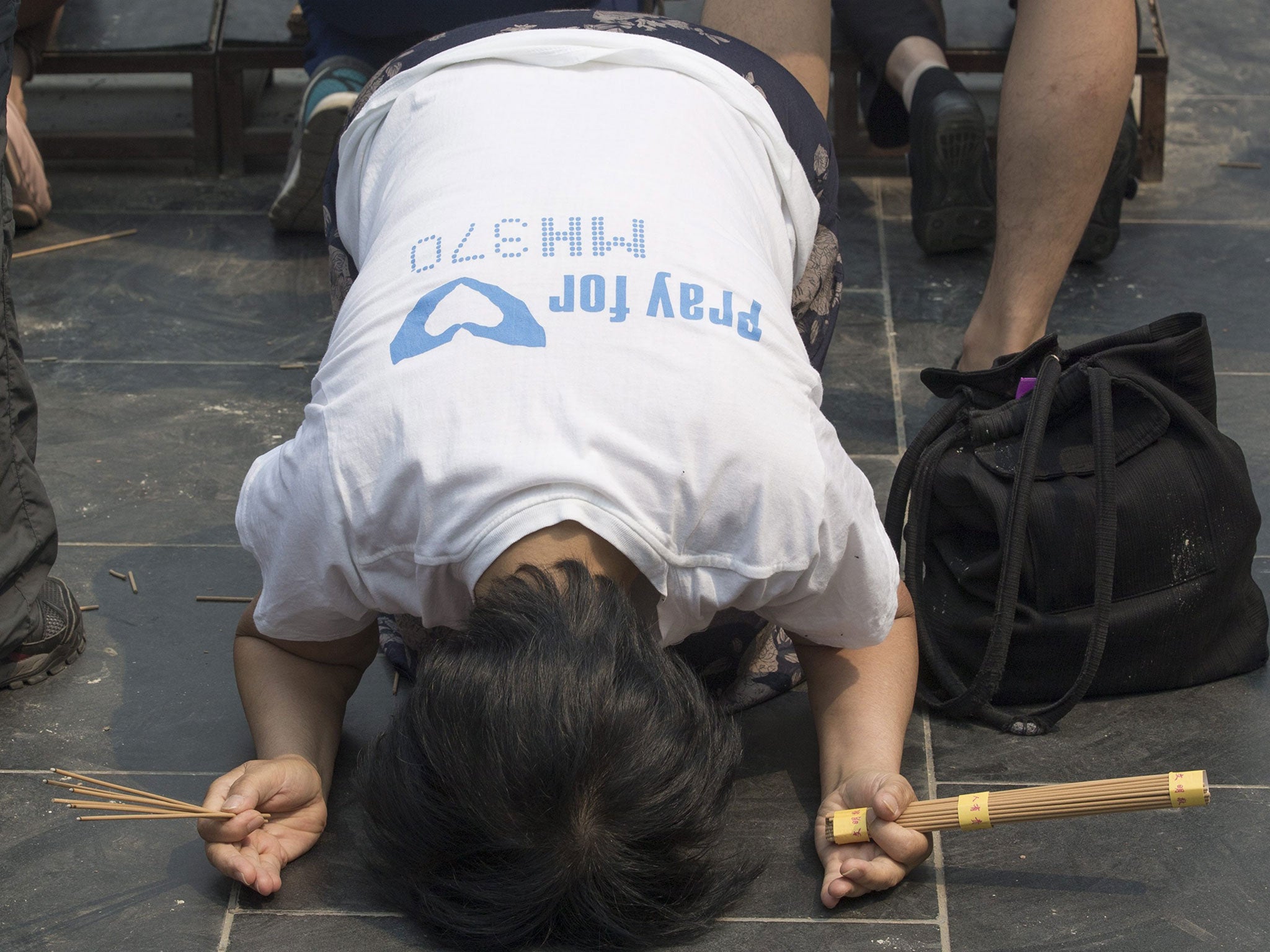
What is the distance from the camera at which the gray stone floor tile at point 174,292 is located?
2.50 meters

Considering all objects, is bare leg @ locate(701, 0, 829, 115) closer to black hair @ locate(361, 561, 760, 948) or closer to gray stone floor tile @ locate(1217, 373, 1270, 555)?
gray stone floor tile @ locate(1217, 373, 1270, 555)

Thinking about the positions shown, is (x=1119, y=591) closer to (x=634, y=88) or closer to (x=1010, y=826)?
(x=1010, y=826)

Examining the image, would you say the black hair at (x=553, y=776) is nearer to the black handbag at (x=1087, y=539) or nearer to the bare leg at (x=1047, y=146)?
the black handbag at (x=1087, y=539)

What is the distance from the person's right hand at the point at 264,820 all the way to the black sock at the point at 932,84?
1775 millimetres

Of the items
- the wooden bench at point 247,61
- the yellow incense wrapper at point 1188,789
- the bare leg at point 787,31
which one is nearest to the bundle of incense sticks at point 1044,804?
the yellow incense wrapper at point 1188,789

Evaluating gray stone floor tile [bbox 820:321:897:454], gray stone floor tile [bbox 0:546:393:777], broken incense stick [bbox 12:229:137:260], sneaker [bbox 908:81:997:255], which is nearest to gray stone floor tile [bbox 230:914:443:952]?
gray stone floor tile [bbox 0:546:393:777]

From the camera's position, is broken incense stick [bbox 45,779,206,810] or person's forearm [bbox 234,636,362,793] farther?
person's forearm [bbox 234,636,362,793]

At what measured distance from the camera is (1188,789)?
1211 mm

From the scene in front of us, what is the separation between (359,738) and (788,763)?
481mm

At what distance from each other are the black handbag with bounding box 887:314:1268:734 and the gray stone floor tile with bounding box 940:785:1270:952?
167 mm

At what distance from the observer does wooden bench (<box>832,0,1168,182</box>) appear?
2945 millimetres

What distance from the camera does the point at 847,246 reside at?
279 centimetres

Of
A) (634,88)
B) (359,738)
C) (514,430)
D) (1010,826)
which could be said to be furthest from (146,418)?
(1010,826)

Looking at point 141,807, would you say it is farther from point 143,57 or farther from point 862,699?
point 143,57
